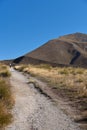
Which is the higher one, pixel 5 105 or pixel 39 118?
pixel 5 105

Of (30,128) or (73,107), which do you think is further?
(73,107)

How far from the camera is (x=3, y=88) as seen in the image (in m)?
17.1

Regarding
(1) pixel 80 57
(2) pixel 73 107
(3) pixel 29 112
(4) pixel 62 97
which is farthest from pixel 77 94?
(1) pixel 80 57

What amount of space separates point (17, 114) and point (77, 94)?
301 inches

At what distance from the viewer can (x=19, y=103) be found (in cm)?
1672

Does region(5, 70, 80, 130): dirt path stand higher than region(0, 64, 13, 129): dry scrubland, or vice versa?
region(0, 64, 13, 129): dry scrubland

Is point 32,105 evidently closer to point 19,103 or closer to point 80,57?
point 19,103

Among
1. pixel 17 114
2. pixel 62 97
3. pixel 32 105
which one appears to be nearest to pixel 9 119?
pixel 17 114

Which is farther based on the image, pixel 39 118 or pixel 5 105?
pixel 5 105

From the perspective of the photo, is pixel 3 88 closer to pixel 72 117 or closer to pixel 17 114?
pixel 17 114

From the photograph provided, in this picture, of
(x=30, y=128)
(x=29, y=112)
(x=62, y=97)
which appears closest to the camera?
(x=30, y=128)

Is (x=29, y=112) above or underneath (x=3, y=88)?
underneath

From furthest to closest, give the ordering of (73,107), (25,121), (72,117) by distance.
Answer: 1. (73,107)
2. (72,117)
3. (25,121)

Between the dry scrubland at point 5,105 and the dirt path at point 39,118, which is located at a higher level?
the dry scrubland at point 5,105
